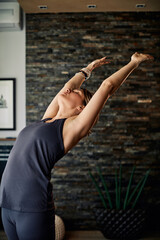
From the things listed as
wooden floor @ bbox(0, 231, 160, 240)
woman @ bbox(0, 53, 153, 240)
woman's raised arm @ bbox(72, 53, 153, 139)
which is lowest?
wooden floor @ bbox(0, 231, 160, 240)

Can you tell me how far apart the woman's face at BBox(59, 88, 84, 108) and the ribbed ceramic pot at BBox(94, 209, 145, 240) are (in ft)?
5.61

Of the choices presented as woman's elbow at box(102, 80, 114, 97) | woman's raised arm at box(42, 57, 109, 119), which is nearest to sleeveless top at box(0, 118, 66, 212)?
woman's elbow at box(102, 80, 114, 97)

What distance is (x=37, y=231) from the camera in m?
1.10

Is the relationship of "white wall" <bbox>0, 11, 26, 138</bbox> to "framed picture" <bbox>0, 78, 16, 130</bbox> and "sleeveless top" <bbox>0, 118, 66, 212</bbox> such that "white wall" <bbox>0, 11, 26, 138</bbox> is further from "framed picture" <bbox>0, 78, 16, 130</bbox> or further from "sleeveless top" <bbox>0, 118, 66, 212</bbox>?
"sleeveless top" <bbox>0, 118, 66, 212</bbox>

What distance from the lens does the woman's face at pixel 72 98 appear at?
1421mm

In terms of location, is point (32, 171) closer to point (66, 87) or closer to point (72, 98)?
point (72, 98)

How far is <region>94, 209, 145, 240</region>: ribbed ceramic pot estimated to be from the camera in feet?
8.96

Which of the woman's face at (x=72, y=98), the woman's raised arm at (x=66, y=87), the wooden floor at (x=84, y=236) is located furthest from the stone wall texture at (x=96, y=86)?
the woman's face at (x=72, y=98)

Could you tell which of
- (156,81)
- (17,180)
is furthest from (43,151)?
(156,81)

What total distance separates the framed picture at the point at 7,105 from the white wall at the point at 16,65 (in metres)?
0.06

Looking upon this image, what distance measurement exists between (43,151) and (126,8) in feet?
7.91

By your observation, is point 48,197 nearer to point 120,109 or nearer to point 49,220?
point 49,220

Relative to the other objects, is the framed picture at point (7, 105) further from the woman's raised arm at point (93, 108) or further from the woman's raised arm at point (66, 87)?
the woman's raised arm at point (93, 108)

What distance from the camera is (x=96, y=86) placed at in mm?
3082
